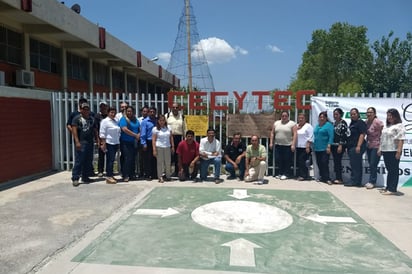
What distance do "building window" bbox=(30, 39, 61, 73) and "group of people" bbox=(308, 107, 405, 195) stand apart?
10.9 metres

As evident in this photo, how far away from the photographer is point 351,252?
4.12 metres

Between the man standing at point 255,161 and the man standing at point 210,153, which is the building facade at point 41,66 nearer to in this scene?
the man standing at point 210,153

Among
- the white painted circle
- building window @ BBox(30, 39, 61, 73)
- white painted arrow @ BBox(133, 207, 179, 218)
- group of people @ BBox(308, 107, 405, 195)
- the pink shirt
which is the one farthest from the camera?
building window @ BBox(30, 39, 61, 73)

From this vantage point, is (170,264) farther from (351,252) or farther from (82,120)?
(82,120)

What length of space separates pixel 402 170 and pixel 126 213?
6.11 meters

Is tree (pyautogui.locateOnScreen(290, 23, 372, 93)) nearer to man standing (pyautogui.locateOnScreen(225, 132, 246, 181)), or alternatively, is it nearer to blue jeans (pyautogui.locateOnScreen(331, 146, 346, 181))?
blue jeans (pyautogui.locateOnScreen(331, 146, 346, 181))

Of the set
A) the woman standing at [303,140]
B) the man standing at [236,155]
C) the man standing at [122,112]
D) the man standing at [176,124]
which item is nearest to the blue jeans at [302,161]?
the woman standing at [303,140]

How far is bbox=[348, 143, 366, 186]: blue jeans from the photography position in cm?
764

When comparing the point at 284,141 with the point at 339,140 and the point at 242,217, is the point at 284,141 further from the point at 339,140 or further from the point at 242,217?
the point at 242,217

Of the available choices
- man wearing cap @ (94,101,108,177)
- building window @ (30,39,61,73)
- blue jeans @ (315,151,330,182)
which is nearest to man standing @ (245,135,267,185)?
blue jeans @ (315,151,330,182)

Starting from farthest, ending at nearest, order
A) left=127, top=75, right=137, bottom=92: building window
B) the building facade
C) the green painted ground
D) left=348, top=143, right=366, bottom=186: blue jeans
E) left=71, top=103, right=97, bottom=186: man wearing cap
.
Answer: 1. left=127, top=75, right=137, bottom=92: building window
2. the building facade
3. left=348, top=143, right=366, bottom=186: blue jeans
4. left=71, top=103, right=97, bottom=186: man wearing cap
5. the green painted ground

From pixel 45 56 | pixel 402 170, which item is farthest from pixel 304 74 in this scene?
pixel 402 170

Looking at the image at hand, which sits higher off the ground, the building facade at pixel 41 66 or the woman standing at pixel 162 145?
the building facade at pixel 41 66

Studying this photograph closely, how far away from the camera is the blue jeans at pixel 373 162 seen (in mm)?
7441
